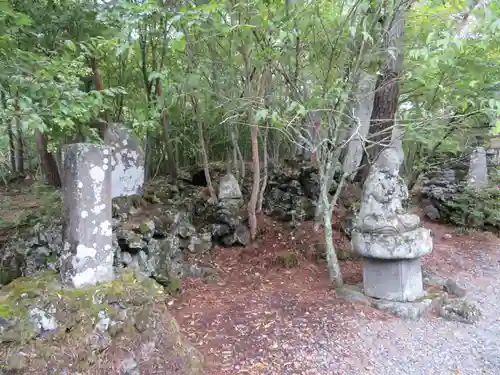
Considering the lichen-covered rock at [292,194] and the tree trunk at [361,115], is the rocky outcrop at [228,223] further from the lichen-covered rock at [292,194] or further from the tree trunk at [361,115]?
the tree trunk at [361,115]

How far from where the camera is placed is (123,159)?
15.9 feet

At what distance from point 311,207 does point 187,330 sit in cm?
337

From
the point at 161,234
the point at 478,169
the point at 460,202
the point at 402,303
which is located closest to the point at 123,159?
the point at 161,234

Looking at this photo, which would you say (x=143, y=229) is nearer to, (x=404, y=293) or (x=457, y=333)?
(x=404, y=293)

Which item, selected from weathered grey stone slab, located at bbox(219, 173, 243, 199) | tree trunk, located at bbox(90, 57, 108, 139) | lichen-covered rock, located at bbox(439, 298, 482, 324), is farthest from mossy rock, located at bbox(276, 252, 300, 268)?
tree trunk, located at bbox(90, 57, 108, 139)

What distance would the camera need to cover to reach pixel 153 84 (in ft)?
19.4

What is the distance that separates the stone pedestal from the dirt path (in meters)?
0.26

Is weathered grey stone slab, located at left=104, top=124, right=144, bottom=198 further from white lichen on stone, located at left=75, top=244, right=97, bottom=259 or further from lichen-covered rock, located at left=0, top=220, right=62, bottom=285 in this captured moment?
white lichen on stone, located at left=75, top=244, right=97, bottom=259

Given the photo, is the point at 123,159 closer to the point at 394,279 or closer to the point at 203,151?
the point at 203,151

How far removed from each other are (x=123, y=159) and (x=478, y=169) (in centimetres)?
747

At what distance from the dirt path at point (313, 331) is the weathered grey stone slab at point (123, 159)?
5.55ft

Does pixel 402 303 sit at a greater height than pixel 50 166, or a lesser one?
lesser

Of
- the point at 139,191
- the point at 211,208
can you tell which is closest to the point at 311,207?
the point at 211,208

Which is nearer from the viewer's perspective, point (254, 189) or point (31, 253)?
point (31, 253)
